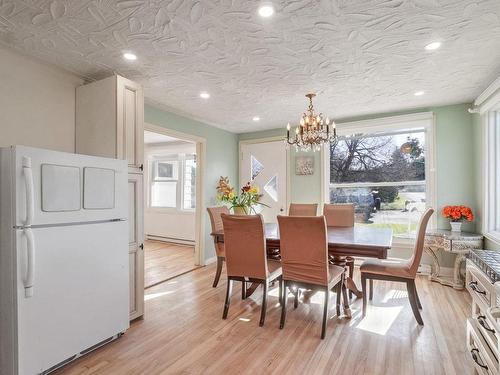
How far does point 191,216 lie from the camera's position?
6211mm

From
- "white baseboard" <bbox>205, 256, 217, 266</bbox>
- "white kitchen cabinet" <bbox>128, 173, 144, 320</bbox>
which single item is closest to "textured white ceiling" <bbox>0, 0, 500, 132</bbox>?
"white kitchen cabinet" <bbox>128, 173, 144, 320</bbox>

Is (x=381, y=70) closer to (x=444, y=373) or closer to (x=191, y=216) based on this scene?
(x=444, y=373)

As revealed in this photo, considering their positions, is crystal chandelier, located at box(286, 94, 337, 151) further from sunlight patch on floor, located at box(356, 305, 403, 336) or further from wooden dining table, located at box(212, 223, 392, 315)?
sunlight patch on floor, located at box(356, 305, 403, 336)

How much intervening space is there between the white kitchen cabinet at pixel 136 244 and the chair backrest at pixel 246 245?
0.83 metres

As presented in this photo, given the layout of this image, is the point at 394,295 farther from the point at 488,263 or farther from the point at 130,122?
the point at 130,122

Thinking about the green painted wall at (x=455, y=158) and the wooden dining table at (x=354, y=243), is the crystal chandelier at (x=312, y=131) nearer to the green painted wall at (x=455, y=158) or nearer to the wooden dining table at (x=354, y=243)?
the wooden dining table at (x=354, y=243)

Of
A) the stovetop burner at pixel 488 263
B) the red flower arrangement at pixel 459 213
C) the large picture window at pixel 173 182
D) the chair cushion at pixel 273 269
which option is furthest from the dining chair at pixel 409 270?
the large picture window at pixel 173 182

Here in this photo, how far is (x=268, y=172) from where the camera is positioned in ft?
17.4

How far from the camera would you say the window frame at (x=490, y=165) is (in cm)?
317

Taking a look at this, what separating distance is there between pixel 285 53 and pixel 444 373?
2.65m

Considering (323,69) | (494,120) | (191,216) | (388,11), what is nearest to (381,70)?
(323,69)

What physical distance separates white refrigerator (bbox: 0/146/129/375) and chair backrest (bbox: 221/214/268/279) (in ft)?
3.12

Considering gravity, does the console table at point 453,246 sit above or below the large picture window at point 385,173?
below

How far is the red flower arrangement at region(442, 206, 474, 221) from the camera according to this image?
138 inches
